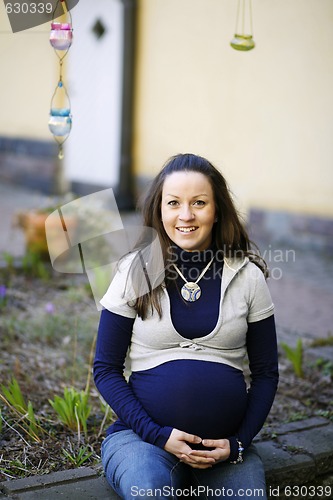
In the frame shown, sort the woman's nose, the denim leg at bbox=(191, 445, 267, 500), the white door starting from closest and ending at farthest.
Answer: the denim leg at bbox=(191, 445, 267, 500) → the woman's nose → the white door

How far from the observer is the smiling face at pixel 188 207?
7.02ft

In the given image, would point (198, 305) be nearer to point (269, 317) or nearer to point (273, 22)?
point (269, 317)

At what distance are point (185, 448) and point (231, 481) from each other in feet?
0.61

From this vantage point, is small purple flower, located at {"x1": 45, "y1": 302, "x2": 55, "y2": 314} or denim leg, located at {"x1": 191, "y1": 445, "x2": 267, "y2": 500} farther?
small purple flower, located at {"x1": 45, "y1": 302, "x2": 55, "y2": 314}

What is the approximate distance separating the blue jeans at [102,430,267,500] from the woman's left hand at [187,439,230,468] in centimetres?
7

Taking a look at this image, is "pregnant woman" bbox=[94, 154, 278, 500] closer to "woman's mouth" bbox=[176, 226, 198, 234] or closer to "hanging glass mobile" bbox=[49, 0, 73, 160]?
"woman's mouth" bbox=[176, 226, 198, 234]

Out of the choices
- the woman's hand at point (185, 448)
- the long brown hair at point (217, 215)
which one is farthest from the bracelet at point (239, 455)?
the long brown hair at point (217, 215)

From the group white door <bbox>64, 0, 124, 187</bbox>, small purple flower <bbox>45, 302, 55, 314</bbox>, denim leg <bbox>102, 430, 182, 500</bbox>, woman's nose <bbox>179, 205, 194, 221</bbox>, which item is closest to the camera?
denim leg <bbox>102, 430, 182, 500</bbox>

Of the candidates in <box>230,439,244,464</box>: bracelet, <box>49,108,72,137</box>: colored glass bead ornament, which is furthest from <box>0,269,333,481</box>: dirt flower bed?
<box>49,108,72,137</box>: colored glass bead ornament

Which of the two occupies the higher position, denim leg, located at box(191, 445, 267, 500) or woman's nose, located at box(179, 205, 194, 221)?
woman's nose, located at box(179, 205, 194, 221)

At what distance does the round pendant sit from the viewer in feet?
7.00

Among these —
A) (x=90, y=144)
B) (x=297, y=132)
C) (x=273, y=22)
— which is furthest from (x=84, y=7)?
(x=297, y=132)

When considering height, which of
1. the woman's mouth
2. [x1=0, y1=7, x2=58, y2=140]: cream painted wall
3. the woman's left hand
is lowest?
the woman's left hand

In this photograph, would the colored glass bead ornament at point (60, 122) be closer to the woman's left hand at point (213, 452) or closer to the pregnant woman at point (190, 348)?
the pregnant woman at point (190, 348)
